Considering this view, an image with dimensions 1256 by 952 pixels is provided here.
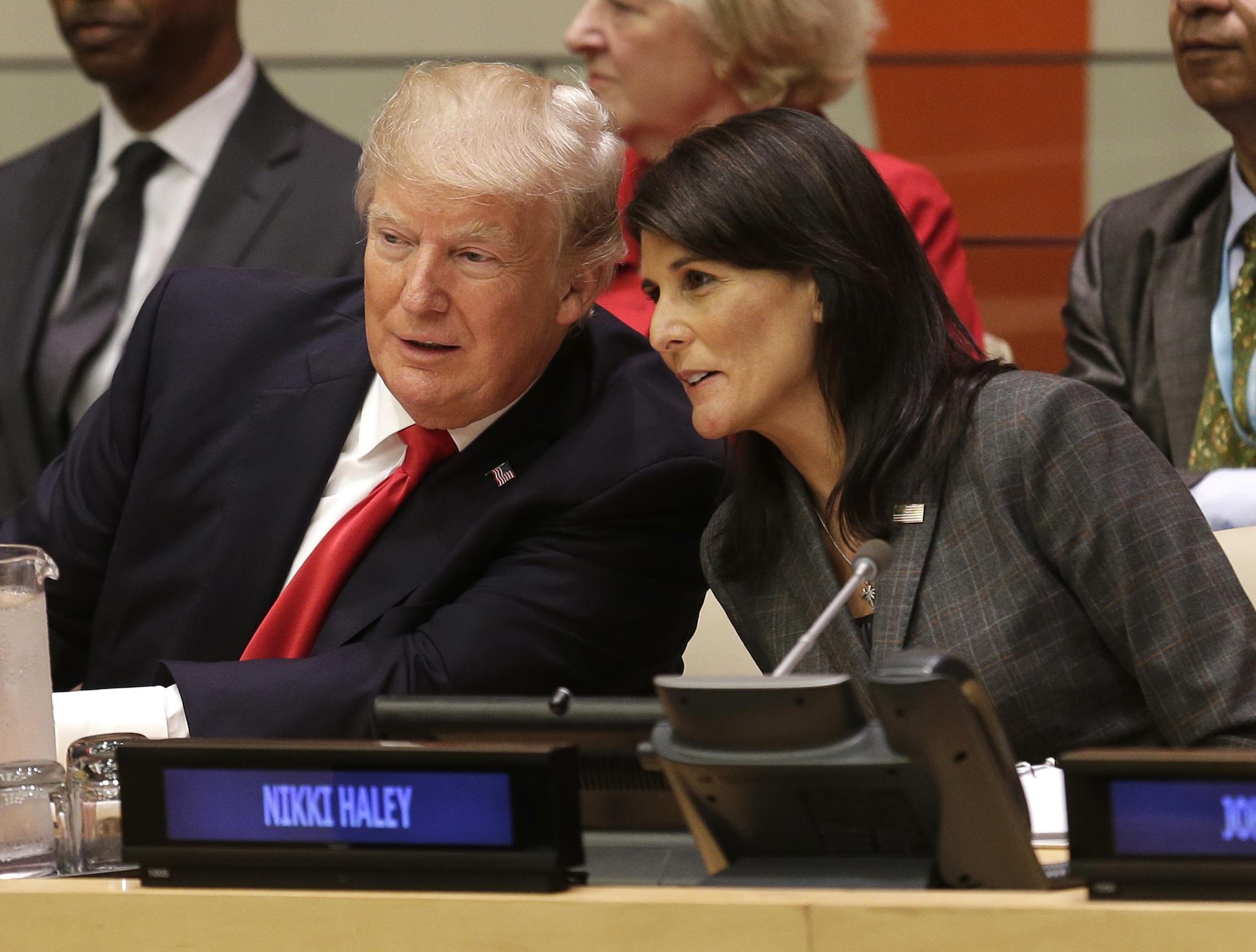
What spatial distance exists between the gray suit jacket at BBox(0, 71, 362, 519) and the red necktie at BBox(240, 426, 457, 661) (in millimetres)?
1147

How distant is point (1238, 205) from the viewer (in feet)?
8.96

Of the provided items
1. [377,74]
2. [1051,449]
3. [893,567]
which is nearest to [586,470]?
[893,567]

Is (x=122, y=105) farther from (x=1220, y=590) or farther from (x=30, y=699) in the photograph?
(x=1220, y=590)

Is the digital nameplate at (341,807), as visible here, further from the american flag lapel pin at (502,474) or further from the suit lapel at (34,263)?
the suit lapel at (34,263)

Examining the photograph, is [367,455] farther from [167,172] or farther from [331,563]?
[167,172]

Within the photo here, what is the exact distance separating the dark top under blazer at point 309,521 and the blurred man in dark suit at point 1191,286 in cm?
105

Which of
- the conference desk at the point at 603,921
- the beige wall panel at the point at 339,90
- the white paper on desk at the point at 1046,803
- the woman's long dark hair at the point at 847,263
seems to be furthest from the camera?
Result: the beige wall panel at the point at 339,90

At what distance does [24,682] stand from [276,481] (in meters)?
0.58

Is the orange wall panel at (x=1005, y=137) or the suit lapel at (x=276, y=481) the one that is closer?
the suit lapel at (x=276, y=481)

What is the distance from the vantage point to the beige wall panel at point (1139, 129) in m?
3.56

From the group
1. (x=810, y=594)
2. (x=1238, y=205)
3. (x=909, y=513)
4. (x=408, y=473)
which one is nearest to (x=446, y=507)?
(x=408, y=473)

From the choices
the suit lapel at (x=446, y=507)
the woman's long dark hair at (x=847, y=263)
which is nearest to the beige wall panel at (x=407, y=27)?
the suit lapel at (x=446, y=507)

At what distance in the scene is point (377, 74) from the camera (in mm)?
3803

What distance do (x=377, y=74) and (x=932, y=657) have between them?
3.08 m
